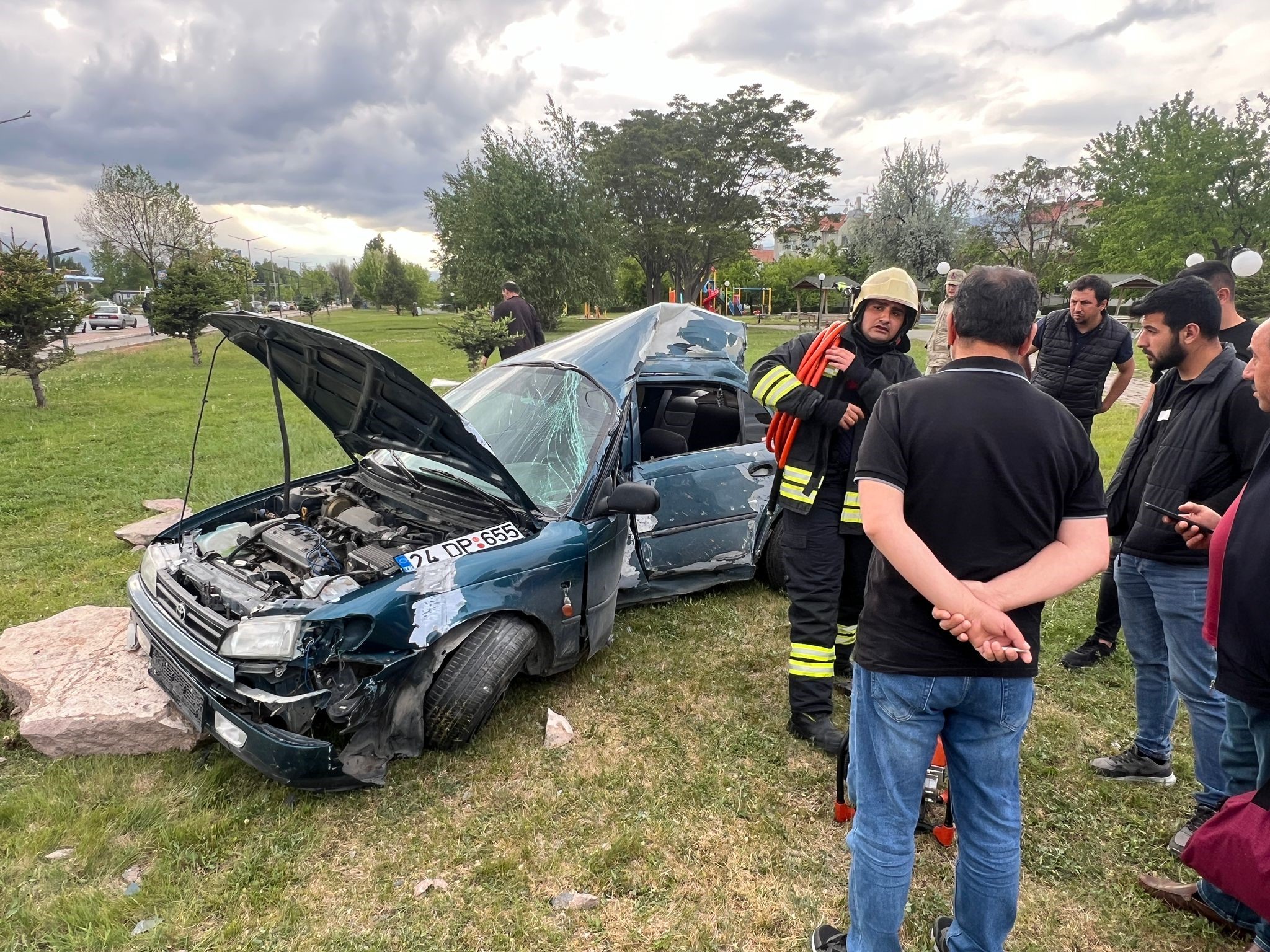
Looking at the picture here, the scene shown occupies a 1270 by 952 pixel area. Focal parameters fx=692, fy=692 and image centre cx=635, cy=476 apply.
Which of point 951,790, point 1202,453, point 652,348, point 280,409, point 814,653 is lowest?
point 814,653

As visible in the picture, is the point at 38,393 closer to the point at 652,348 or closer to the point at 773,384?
the point at 652,348

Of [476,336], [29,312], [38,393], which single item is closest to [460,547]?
[476,336]

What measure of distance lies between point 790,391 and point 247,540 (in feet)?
8.25

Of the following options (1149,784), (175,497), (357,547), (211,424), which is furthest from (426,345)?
(1149,784)

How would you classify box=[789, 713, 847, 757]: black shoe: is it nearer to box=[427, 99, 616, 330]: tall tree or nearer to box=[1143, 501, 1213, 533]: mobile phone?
box=[1143, 501, 1213, 533]: mobile phone

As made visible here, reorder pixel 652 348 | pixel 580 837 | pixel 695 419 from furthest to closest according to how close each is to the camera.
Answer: pixel 695 419 → pixel 652 348 → pixel 580 837

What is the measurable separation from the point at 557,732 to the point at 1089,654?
2.87 m

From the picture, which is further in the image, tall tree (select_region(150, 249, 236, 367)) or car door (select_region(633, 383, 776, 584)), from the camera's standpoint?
tall tree (select_region(150, 249, 236, 367))

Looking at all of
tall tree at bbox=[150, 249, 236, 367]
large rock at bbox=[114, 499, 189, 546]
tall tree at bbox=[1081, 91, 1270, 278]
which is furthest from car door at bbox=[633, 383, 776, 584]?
tall tree at bbox=[1081, 91, 1270, 278]

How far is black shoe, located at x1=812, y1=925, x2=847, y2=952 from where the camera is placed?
79.4 inches

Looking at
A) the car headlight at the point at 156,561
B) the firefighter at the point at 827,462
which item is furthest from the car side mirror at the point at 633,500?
the car headlight at the point at 156,561

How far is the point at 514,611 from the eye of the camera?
2.88 metres

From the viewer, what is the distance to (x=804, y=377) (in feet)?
9.25

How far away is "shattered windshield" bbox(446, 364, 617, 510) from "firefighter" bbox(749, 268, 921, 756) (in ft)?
3.10
